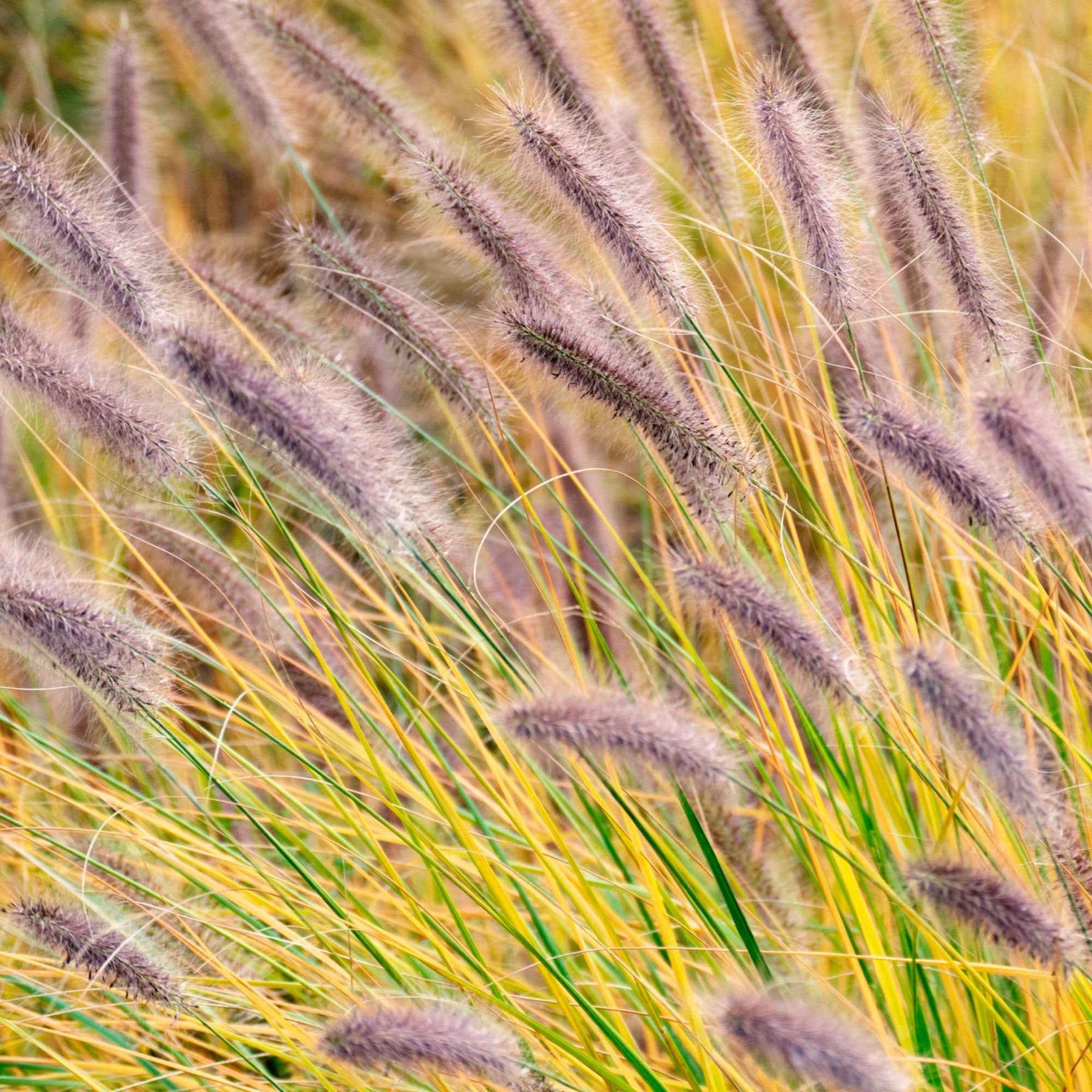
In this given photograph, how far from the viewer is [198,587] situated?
2.04 meters

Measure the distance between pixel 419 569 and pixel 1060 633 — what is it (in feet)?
3.02

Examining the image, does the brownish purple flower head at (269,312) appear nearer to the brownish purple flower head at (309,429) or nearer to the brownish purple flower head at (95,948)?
the brownish purple flower head at (309,429)

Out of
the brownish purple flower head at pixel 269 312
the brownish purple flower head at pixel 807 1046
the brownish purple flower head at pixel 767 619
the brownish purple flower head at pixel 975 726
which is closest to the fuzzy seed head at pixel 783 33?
Answer: the brownish purple flower head at pixel 269 312

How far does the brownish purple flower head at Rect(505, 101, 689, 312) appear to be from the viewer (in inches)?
57.2

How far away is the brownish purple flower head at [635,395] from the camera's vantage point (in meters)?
1.35

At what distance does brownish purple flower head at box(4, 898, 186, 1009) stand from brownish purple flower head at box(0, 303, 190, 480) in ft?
1.81

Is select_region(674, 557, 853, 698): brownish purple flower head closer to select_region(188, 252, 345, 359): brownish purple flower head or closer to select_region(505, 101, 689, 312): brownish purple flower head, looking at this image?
select_region(505, 101, 689, 312): brownish purple flower head

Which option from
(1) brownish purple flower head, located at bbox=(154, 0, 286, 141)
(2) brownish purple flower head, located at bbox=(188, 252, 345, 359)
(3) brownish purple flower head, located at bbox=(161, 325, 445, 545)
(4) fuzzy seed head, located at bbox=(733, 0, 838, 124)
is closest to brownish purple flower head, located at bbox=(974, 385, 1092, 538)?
(3) brownish purple flower head, located at bbox=(161, 325, 445, 545)

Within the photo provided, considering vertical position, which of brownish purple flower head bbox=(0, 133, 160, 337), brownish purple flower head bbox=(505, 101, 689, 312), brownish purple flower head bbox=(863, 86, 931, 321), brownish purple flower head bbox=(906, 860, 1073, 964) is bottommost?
brownish purple flower head bbox=(906, 860, 1073, 964)

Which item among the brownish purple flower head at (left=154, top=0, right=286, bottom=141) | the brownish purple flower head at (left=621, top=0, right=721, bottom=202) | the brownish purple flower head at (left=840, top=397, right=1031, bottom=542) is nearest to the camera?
the brownish purple flower head at (left=840, top=397, right=1031, bottom=542)

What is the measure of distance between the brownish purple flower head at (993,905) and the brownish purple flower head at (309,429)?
27.4 inches

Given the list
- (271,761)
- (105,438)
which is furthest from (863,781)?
(271,761)

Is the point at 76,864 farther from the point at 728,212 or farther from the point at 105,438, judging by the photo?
the point at 728,212

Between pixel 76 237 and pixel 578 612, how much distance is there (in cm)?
88
